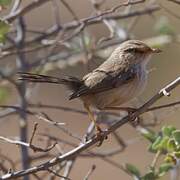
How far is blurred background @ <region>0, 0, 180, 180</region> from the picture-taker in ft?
15.5

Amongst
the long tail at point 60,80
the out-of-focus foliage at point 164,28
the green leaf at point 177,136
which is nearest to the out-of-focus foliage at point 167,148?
the green leaf at point 177,136

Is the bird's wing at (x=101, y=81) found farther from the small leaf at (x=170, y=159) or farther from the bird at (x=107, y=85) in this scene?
the small leaf at (x=170, y=159)

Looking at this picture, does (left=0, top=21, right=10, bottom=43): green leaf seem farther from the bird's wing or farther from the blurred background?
the bird's wing

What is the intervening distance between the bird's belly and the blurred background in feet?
0.61

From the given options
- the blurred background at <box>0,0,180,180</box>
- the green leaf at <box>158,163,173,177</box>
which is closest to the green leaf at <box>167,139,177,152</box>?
the green leaf at <box>158,163,173,177</box>

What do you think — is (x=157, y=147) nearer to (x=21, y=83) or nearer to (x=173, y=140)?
(x=173, y=140)

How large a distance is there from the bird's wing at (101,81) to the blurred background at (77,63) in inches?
9.1

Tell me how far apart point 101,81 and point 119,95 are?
0.16m

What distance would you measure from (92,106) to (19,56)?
91cm

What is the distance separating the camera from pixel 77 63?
5688mm

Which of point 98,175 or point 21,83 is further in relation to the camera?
point 98,175

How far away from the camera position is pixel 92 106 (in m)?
4.23

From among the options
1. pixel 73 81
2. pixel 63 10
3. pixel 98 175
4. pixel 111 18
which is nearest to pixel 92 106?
pixel 73 81

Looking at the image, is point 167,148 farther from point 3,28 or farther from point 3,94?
point 3,94
